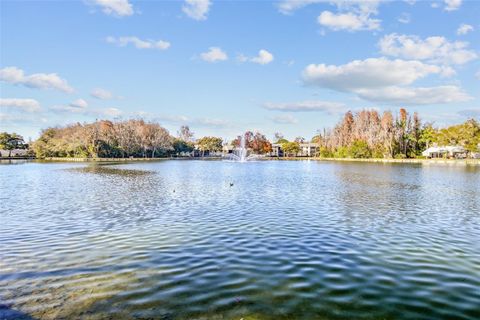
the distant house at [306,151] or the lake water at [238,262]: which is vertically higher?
the distant house at [306,151]

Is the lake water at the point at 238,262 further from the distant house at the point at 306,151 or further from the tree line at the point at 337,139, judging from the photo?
the distant house at the point at 306,151

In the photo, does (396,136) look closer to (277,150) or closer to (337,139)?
(337,139)

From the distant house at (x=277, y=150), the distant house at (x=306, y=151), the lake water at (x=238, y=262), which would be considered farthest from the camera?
the distant house at (x=277, y=150)


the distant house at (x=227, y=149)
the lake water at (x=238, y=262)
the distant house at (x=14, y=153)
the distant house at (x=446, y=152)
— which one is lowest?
the lake water at (x=238, y=262)

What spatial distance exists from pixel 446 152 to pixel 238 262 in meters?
90.1

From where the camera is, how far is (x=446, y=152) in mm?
83062

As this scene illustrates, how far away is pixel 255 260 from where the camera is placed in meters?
8.25

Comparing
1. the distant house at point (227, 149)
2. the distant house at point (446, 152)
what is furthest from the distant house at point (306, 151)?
the distant house at point (446, 152)

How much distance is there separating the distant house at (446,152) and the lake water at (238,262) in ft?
249

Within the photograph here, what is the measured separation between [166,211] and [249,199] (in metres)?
5.42

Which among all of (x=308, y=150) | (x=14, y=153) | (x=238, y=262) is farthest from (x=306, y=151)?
(x=238, y=262)

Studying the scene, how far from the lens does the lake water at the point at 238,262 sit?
5648 millimetres

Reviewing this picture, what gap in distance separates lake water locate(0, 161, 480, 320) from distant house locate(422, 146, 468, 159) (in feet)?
249

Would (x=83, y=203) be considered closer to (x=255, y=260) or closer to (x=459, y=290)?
(x=255, y=260)
